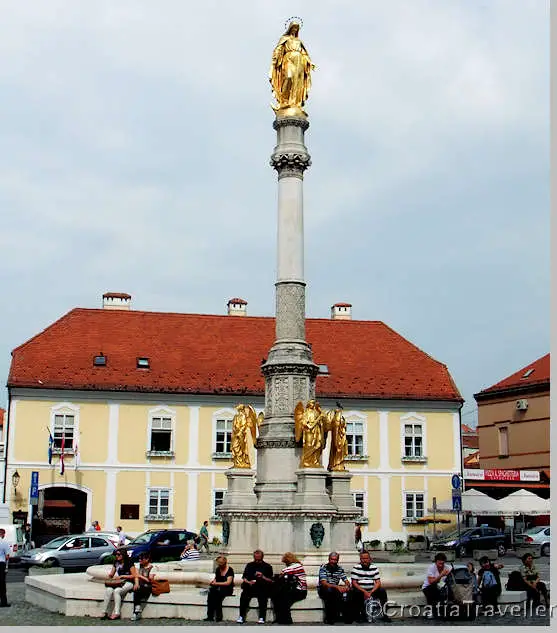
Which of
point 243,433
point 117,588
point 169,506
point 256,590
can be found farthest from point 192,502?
point 256,590

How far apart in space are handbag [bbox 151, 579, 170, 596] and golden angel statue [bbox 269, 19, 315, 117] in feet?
37.0

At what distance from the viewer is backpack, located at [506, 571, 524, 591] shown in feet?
53.4

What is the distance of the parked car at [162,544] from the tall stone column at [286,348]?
8.52 metres

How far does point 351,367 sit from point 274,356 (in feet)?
74.6

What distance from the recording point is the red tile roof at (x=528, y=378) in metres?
50.3

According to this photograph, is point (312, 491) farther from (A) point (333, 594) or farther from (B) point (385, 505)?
(B) point (385, 505)

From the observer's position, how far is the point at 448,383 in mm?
43469

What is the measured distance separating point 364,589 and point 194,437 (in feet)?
88.9

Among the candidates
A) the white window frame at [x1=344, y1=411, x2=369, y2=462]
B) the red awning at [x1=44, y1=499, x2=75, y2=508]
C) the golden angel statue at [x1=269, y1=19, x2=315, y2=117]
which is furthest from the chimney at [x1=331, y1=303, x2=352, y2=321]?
the golden angel statue at [x1=269, y1=19, x2=315, y2=117]

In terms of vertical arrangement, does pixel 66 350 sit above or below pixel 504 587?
above

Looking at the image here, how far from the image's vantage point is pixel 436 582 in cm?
1479

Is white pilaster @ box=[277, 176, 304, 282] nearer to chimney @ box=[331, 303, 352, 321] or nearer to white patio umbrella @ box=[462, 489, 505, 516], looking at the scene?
white patio umbrella @ box=[462, 489, 505, 516]

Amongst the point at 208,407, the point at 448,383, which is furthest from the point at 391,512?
the point at 208,407

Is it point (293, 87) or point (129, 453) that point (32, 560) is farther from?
point (293, 87)
